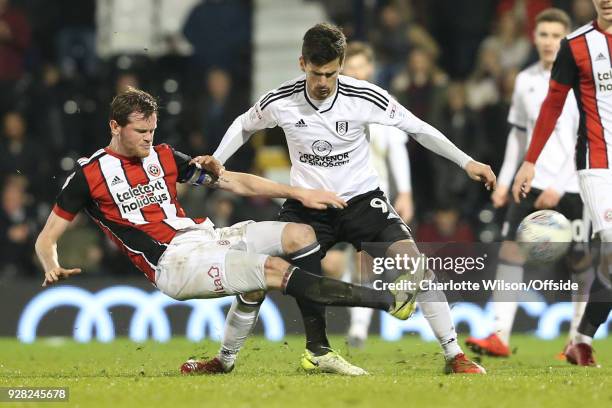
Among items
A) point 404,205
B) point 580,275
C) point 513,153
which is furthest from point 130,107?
point 580,275

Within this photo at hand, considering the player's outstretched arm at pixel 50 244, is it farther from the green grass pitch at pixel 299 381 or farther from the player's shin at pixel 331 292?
the player's shin at pixel 331 292

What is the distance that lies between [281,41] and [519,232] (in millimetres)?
8262

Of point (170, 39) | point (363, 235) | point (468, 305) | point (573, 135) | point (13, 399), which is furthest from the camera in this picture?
point (170, 39)

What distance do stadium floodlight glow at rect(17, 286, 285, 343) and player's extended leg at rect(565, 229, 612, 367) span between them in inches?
172

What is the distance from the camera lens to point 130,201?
8422 millimetres

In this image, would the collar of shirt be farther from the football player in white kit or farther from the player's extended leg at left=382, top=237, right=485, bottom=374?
the player's extended leg at left=382, top=237, right=485, bottom=374

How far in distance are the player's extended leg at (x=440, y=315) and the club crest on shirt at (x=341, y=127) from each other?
0.81m

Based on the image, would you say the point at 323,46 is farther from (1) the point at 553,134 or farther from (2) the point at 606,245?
(1) the point at 553,134

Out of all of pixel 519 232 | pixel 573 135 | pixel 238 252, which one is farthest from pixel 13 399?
pixel 573 135

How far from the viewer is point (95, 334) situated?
42.8ft

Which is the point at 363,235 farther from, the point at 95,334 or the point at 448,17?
the point at 448,17

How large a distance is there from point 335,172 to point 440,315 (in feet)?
3.81

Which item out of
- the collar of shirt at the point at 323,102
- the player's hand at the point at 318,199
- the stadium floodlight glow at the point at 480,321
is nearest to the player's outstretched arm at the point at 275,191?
the player's hand at the point at 318,199

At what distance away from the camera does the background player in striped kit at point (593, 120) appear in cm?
866
